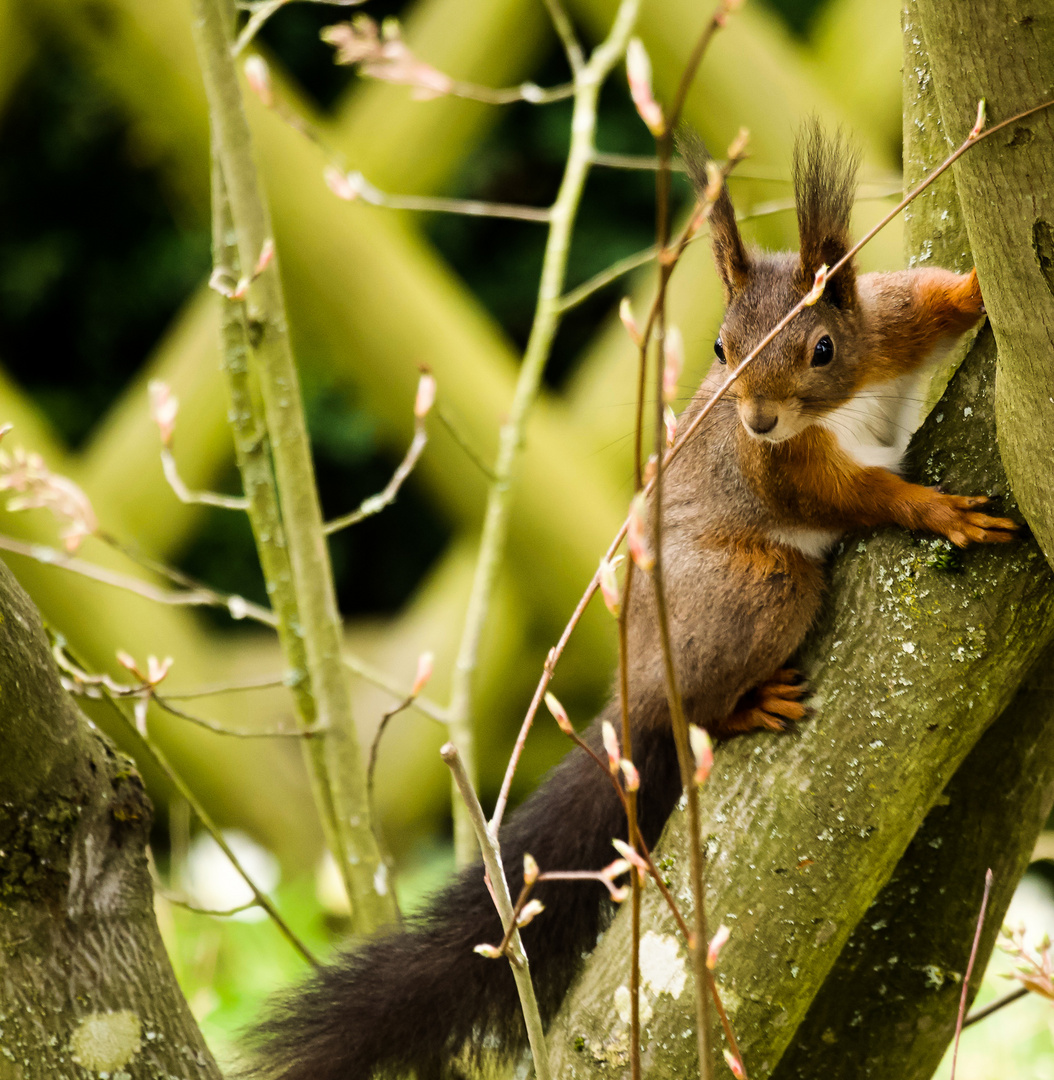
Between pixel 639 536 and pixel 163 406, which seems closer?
pixel 639 536

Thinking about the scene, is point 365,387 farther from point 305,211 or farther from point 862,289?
point 862,289

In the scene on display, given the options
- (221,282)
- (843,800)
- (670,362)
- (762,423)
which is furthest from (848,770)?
(221,282)

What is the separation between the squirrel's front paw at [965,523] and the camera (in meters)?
0.67

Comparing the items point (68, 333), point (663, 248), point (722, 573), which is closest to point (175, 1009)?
point (722, 573)

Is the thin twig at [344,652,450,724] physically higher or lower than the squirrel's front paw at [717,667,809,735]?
higher

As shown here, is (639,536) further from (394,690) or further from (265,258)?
(394,690)

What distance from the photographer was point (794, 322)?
83cm

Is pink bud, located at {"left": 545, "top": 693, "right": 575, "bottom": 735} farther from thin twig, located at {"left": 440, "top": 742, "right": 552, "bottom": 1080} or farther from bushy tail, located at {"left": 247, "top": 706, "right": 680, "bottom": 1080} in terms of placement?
bushy tail, located at {"left": 247, "top": 706, "right": 680, "bottom": 1080}

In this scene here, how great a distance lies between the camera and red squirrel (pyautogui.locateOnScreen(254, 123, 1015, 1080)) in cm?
78

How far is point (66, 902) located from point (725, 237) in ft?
2.11

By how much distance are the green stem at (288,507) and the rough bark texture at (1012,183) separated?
513 millimetres

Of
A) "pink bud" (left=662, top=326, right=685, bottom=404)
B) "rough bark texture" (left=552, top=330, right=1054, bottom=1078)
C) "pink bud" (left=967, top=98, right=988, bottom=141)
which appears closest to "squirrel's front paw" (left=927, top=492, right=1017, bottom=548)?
"rough bark texture" (left=552, top=330, right=1054, bottom=1078)

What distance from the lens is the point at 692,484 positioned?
941 millimetres

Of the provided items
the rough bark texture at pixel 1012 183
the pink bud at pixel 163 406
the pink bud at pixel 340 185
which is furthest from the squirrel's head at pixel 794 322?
the pink bud at pixel 163 406
